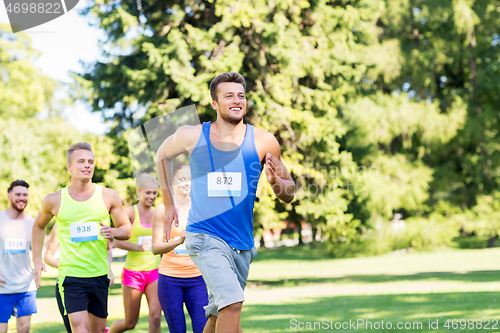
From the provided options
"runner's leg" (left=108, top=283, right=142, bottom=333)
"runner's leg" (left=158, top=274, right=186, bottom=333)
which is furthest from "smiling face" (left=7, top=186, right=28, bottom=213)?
"runner's leg" (left=158, top=274, right=186, bottom=333)

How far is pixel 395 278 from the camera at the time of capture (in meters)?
18.5

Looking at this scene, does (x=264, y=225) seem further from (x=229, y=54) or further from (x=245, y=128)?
(x=245, y=128)

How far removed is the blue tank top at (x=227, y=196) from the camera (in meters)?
3.96

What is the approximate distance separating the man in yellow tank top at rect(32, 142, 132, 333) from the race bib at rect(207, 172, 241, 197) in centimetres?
173

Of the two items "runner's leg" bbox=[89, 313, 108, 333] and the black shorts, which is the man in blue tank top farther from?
"runner's leg" bbox=[89, 313, 108, 333]

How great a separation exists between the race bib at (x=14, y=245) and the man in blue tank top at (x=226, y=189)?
4029mm

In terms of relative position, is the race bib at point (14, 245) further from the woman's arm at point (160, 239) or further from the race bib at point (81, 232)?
the woman's arm at point (160, 239)

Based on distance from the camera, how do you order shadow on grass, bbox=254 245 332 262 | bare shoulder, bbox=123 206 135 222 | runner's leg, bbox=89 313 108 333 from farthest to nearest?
shadow on grass, bbox=254 245 332 262, bare shoulder, bbox=123 206 135 222, runner's leg, bbox=89 313 108 333

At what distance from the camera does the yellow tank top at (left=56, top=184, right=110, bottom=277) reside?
5254 millimetres

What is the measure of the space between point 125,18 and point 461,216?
71.0 ft

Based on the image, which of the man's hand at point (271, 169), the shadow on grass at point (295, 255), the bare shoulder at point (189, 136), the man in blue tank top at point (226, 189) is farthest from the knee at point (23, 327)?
the shadow on grass at point (295, 255)

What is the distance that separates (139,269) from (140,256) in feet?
0.51

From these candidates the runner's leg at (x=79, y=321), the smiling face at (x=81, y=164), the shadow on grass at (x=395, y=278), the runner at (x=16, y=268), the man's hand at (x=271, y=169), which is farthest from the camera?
the shadow on grass at (x=395, y=278)

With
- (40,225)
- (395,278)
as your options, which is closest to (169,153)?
(40,225)
